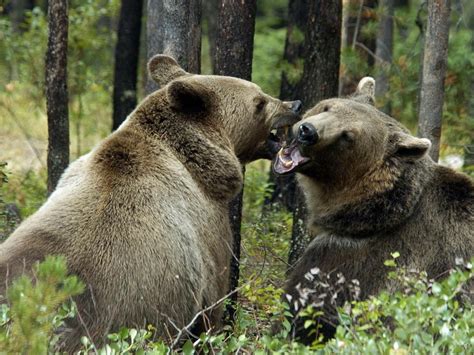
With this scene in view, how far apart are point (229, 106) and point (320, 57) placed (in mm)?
2641

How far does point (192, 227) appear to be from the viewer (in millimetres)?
6387

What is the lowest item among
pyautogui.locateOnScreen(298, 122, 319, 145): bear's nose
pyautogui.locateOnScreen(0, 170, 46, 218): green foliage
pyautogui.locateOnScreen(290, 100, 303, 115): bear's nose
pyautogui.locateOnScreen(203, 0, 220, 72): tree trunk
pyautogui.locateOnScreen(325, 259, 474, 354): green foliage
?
pyautogui.locateOnScreen(0, 170, 46, 218): green foliage

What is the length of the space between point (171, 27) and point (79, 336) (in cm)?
355

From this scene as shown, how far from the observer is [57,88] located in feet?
33.5

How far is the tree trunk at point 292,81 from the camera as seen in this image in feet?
42.5

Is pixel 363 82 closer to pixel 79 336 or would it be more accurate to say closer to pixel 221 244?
pixel 221 244

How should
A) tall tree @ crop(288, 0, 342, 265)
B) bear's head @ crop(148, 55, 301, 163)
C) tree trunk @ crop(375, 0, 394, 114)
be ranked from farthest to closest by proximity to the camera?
tree trunk @ crop(375, 0, 394, 114) < tall tree @ crop(288, 0, 342, 265) < bear's head @ crop(148, 55, 301, 163)

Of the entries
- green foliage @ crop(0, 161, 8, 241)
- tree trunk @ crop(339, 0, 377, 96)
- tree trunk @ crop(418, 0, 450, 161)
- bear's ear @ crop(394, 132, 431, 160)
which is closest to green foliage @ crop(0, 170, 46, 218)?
green foliage @ crop(0, 161, 8, 241)

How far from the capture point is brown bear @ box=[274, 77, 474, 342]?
6.46 meters

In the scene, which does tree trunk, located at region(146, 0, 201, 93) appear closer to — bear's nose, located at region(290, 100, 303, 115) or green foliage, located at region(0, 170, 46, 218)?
bear's nose, located at region(290, 100, 303, 115)

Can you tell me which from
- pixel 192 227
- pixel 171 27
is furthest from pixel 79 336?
pixel 171 27

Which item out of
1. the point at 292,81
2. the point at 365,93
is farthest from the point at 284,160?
the point at 292,81

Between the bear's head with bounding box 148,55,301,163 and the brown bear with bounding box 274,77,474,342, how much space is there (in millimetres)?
520

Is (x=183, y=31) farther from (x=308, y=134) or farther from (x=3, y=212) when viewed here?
(x=3, y=212)
